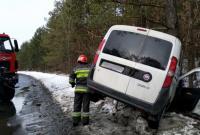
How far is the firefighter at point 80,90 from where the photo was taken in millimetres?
10023

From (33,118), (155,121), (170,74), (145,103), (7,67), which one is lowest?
(7,67)

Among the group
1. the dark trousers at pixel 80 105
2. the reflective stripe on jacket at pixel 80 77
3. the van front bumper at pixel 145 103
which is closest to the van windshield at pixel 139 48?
the van front bumper at pixel 145 103

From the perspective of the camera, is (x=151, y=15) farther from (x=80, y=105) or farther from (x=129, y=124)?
(x=129, y=124)

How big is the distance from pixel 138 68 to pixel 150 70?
0.26 m

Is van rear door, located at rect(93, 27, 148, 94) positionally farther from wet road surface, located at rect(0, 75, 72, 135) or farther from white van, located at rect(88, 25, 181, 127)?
wet road surface, located at rect(0, 75, 72, 135)

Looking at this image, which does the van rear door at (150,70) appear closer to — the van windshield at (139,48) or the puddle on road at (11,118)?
the van windshield at (139,48)

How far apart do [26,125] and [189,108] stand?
4.22 meters

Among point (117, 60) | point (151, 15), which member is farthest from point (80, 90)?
point (151, 15)

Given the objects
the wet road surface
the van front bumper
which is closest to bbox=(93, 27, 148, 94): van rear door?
the van front bumper

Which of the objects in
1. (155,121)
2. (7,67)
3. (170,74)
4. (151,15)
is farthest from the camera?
(151,15)

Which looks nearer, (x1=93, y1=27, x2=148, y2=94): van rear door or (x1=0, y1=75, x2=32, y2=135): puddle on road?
(x1=93, y1=27, x2=148, y2=94): van rear door

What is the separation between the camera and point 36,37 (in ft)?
311

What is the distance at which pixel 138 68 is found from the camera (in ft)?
27.7

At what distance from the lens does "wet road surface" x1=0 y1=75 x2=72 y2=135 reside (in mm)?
9617
